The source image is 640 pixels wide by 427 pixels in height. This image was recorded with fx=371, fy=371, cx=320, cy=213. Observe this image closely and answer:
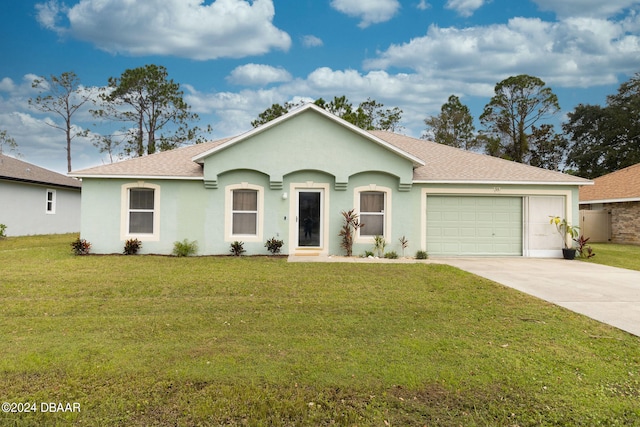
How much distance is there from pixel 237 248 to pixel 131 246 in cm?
370

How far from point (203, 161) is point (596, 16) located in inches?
830

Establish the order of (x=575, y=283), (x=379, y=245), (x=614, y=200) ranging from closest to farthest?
(x=575, y=283)
(x=379, y=245)
(x=614, y=200)

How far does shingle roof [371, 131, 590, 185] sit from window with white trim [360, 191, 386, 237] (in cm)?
160

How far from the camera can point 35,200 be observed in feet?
72.7

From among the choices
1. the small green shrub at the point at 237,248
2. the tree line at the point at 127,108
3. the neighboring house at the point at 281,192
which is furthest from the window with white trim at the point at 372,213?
the tree line at the point at 127,108

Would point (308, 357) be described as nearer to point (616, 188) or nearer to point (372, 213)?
point (372, 213)

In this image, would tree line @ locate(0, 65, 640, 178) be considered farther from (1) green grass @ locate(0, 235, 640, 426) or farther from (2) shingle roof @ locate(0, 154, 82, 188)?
(1) green grass @ locate(0, 235, 640, 426)

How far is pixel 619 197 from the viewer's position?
20.5 meters

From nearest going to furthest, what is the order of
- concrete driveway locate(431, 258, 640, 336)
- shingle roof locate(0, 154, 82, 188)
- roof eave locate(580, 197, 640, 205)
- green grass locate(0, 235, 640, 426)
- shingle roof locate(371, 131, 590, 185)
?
green grass locate(0, 235, 640, 426), concrete driveway locate(431, 258, 640, 336), shingle roof locate(371, 131, 590, 185), roof eave locate(580, 197, 640, 205), shingle roof locate(0, 154, 82, 188)

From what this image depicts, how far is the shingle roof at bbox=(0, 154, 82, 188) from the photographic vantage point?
812 inches

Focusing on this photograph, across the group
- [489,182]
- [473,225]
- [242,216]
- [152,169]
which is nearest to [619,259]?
[473,225]

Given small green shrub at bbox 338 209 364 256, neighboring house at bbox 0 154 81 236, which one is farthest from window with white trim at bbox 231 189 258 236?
neighboring house at bbox 0 154 81 236

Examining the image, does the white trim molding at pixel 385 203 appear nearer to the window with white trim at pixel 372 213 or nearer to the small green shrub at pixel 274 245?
the window with white trim at pixel 372 213

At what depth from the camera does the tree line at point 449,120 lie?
33.8 meters
